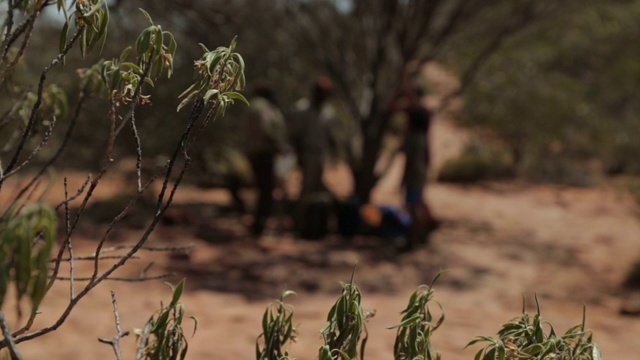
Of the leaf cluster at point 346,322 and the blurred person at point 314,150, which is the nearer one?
the leaf cluster at point 346,322

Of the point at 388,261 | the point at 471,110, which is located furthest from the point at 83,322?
the point at 471,110

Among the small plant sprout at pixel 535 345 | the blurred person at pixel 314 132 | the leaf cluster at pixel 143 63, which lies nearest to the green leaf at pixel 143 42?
the leaf cluster at pixel 143 63

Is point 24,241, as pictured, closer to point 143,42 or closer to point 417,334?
point 143,42

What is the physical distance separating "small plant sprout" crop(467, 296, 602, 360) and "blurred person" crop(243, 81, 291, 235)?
650cm

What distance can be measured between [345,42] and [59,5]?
9.19m

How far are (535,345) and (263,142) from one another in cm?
679

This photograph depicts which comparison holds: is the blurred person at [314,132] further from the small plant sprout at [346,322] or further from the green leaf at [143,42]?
the green leaf at [143,42]

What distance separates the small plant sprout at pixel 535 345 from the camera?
1.93 m

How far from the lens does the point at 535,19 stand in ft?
33.6

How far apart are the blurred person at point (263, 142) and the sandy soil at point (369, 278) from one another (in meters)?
0.39

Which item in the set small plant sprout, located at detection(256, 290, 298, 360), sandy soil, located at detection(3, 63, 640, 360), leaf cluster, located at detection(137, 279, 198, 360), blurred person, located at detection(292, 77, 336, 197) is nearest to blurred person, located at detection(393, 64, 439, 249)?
sandy soil, located at detection(3, 63, 640, 360)

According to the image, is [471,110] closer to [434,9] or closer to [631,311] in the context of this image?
[434,9]

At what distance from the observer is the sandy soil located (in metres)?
5.60

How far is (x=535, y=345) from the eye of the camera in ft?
6.35
